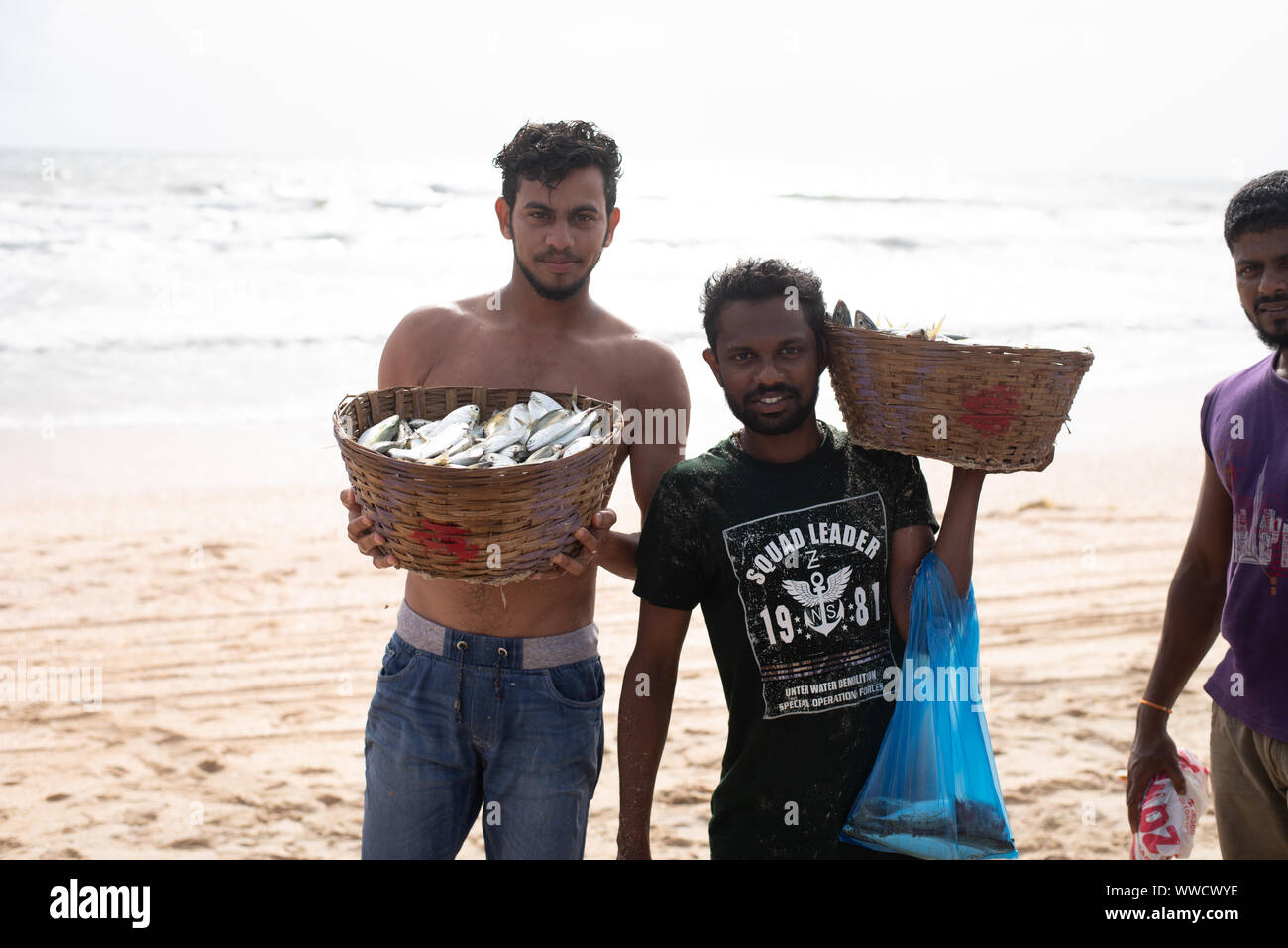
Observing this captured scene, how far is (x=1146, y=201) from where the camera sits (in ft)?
118

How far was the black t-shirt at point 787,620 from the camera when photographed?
2.38m

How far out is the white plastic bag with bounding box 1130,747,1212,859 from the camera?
270 centimetres

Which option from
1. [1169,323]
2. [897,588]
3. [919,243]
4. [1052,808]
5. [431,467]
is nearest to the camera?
[431,467]

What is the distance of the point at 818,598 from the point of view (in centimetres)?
239

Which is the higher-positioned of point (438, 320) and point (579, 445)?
point (438, 320)

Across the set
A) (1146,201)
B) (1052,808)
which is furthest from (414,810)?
(1146,201)

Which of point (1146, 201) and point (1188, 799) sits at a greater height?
point (1146, 201)

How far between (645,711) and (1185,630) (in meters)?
1.45

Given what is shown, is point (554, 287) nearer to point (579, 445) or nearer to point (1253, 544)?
point (579, 445)

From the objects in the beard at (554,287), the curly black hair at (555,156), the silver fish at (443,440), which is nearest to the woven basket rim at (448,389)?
the silver fish at (443,440)

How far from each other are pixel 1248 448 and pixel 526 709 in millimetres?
1827

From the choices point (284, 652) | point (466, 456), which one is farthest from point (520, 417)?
point (284, 652)

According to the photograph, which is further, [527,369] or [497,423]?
[527,369]
